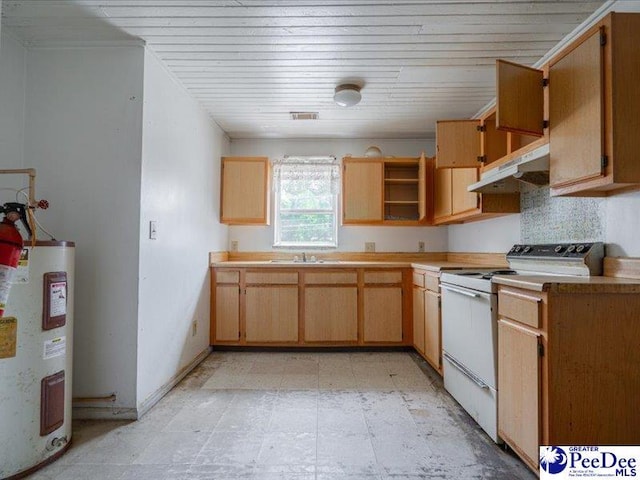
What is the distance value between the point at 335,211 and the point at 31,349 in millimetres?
3072

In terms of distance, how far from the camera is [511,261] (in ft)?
8.46

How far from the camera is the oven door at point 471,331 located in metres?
1.87

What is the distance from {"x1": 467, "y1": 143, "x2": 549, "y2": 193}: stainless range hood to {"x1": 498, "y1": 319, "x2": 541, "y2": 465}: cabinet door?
0.92m

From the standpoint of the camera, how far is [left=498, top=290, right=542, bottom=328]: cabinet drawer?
150cm

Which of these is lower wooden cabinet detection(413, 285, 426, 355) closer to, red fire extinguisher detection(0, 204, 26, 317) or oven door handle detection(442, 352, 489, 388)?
oven door handle detection(442, 352, 489, 388)

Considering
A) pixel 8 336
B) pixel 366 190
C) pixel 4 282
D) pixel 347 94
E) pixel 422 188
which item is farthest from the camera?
pixel 366 190

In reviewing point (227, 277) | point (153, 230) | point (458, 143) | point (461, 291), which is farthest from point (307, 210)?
point (461, 291)

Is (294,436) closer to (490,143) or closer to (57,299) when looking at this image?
(57,299)

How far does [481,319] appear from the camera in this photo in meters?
1.97

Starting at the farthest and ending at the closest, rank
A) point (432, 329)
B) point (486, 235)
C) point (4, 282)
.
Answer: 1. point (486, 235)
2. point (432, 329)
3. point (4, 282)

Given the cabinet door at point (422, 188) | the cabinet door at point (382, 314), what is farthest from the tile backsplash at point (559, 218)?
the cabinet door at point (382, 314)

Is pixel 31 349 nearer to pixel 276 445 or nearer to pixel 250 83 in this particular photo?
pixel 276 445

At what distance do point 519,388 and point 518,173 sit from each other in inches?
48.4

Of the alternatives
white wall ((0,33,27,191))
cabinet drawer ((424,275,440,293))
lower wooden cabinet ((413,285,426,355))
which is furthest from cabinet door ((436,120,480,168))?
white wall ((0,33,27,191))
